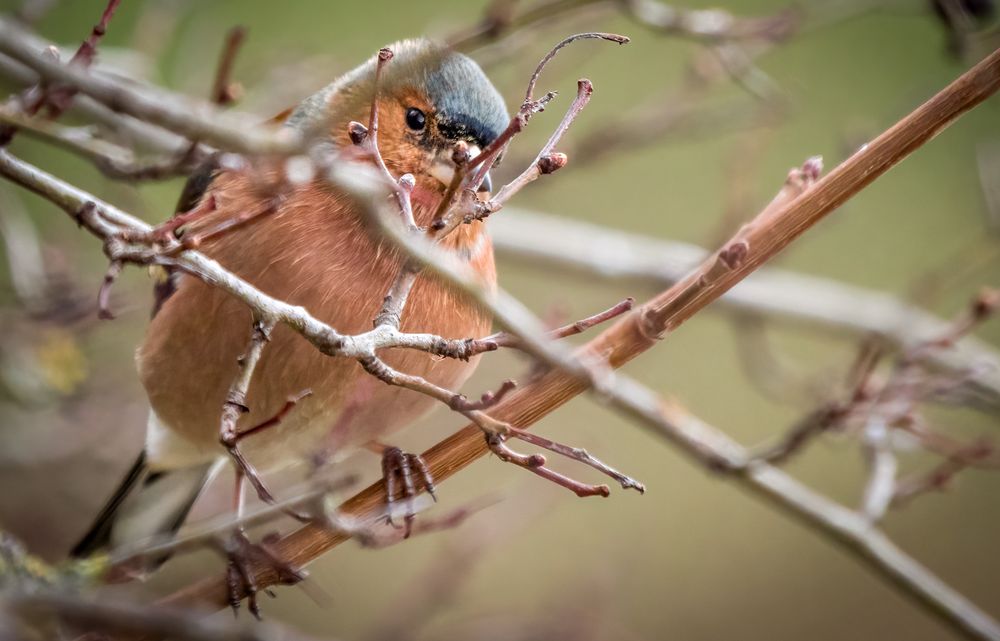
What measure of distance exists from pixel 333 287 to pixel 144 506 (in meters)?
1.42

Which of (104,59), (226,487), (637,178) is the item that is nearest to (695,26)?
(104,59)

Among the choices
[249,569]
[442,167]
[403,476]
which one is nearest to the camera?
[249,569]

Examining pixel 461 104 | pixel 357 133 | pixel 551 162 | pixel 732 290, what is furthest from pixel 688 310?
pixel 732 290

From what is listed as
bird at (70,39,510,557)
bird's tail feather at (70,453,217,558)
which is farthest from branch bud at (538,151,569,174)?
bird's tail feather at (70,453,217,558)

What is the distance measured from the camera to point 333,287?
2373 millimetres

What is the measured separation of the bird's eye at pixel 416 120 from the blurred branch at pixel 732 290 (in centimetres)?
141

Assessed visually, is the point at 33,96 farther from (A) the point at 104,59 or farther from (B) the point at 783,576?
(B) the point at 783,576

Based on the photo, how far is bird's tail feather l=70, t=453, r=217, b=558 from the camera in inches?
126

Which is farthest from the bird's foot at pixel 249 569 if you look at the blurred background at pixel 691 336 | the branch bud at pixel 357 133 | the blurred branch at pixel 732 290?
the blurred branch at pixel 732 290

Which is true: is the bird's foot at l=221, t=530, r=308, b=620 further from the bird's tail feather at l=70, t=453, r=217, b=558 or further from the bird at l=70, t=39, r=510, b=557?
the bird's tail feather at l=70, t=453, r=217, b=558

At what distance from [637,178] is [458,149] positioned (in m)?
4.93

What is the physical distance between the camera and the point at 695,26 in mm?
3000

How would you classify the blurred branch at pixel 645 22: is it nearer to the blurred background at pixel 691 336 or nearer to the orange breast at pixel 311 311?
the orange breast at pixel 311 311

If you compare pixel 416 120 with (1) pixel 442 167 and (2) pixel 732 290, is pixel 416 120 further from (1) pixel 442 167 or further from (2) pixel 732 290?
Result: (2) pixel 732 290
